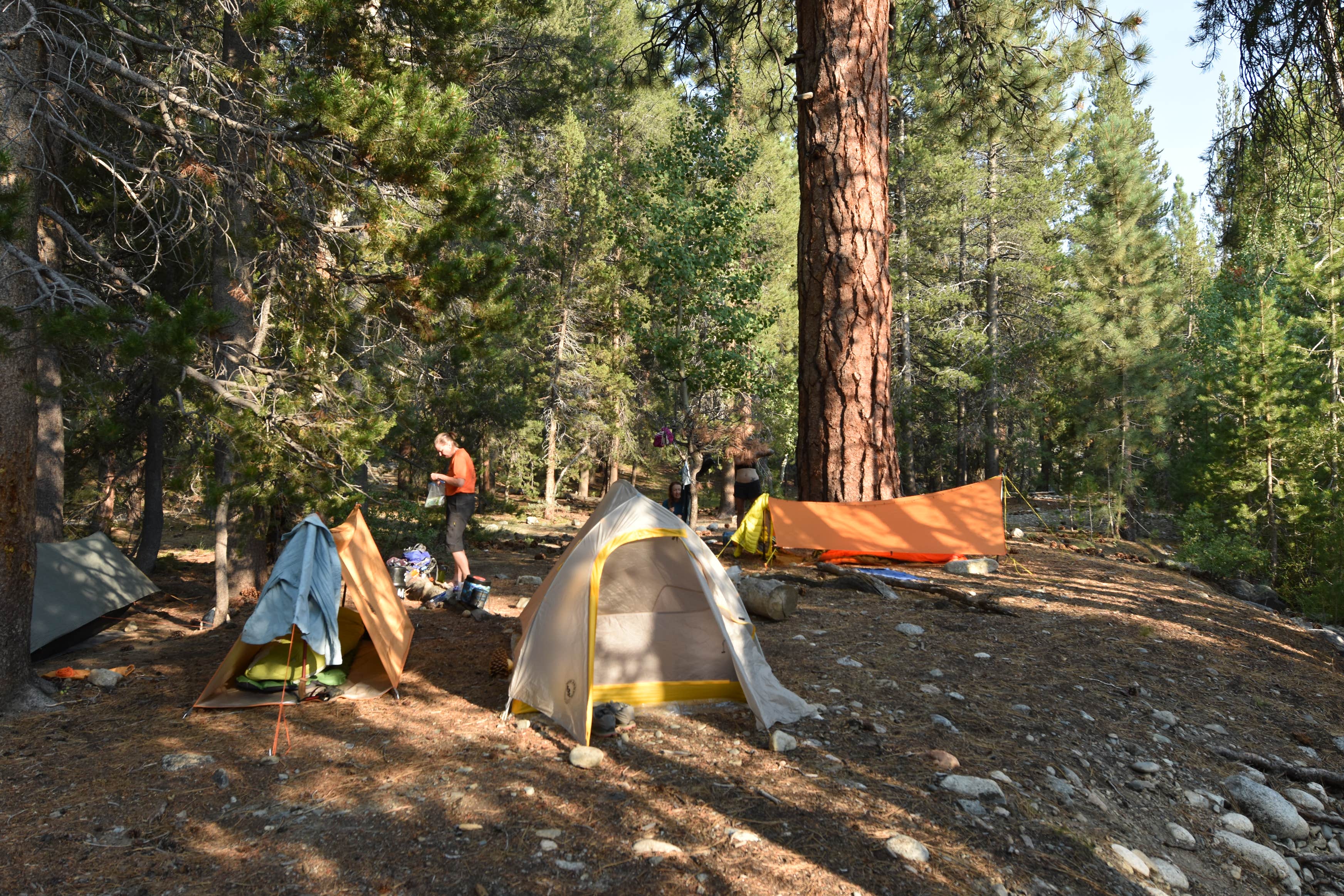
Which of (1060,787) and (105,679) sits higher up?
(105,679)

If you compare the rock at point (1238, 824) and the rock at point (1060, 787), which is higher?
the rock at point (1060, 787)

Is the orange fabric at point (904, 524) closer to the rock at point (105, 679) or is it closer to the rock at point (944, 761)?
the rock at point (944, 761)

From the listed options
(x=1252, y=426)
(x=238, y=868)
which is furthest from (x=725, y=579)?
(x=1252, y=426)

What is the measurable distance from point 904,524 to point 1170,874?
544 centimetres

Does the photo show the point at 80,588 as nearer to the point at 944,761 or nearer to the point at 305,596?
the point at 305,596

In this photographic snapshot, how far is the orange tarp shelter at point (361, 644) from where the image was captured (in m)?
5.18

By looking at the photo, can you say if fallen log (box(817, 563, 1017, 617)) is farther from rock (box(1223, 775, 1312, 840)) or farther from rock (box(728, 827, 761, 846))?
rock (box(728, 827, 761, 846))

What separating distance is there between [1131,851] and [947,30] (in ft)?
35.0

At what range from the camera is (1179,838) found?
3.92m

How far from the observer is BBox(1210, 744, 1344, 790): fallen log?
4.73 meters

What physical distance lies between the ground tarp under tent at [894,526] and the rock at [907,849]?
5.36 m

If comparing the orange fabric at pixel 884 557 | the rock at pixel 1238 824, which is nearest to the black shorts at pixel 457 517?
the orange fabric at pixel 884 557

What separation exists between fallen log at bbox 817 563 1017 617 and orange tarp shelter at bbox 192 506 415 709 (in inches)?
169

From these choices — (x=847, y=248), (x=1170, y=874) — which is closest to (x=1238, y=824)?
(x=1170, y=874)
